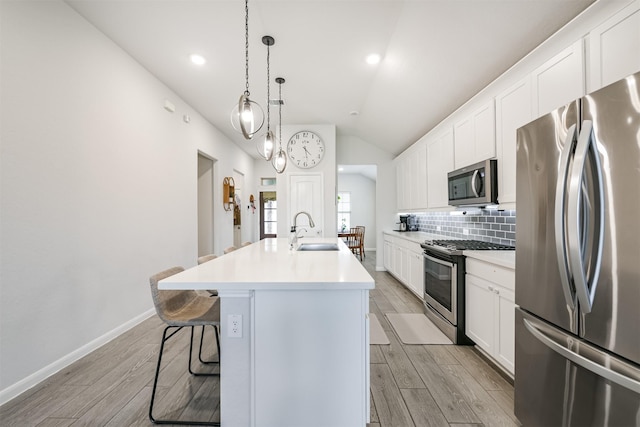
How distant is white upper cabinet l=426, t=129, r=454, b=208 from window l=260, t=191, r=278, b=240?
5.53 m

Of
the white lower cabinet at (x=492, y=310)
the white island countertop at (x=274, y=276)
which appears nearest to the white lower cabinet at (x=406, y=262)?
the white lower cabinet at (x=492, y=310)

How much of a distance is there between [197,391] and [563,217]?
228 centimetres

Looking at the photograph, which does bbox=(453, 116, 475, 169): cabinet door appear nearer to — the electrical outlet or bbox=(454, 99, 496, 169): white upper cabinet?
bbox=(454, 99, 496, 169): white upper cabinet

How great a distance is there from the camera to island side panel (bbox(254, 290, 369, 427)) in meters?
1.37

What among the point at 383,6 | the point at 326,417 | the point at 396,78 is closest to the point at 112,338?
the point at 326,417

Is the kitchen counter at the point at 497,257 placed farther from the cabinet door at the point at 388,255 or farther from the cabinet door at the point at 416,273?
the cabinet door at the point at 388,255

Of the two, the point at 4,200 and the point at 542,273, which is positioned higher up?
the point at 4,200

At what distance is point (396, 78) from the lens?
3.27 meters

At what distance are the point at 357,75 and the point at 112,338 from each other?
392cm

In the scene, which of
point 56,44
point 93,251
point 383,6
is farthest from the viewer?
point 93,251

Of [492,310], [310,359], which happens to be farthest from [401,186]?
[310,359]

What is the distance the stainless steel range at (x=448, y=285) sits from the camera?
2.46 m

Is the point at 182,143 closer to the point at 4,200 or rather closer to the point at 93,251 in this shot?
the point at 93,251

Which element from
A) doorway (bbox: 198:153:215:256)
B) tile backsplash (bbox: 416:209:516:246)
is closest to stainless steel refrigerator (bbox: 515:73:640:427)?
tile backsplash (bbox: 416:209:516:246)
